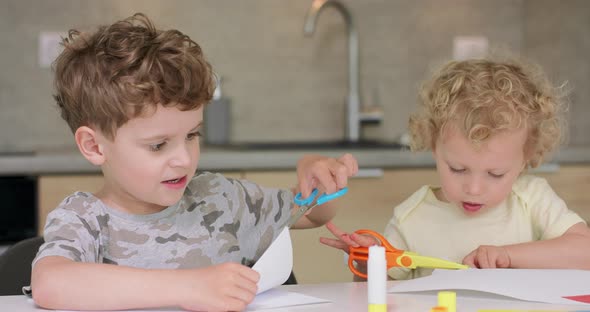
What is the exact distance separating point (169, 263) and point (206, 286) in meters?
0.32

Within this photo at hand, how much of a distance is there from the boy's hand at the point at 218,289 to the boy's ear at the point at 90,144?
325 millimetres

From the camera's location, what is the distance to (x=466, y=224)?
5.35 feet

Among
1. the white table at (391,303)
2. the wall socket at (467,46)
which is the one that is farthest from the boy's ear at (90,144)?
the wall socket at (467,46)

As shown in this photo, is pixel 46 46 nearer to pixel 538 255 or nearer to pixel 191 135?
pixel 191 135

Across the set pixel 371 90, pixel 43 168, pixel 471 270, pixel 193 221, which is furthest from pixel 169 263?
pixel 371 90

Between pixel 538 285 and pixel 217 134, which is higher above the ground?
pixel 217 134

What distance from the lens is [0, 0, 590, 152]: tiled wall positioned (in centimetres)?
320

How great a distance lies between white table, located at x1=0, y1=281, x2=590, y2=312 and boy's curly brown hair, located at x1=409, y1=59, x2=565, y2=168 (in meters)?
0.35

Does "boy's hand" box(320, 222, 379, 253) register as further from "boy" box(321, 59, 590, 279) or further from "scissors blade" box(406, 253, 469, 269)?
"scissors blade" box(406, 253, 469, 269)

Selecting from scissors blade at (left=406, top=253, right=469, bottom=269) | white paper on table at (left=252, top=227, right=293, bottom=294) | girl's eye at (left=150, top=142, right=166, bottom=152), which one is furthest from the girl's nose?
girl's eye at (left=150, top=142, right=166, bottom=152)

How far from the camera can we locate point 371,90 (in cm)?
351

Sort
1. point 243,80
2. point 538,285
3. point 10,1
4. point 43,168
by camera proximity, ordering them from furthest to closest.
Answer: point 243,80
point 10,1
point 43,168
point 538,285

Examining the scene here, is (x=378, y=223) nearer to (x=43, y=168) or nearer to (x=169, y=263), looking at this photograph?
(x=43, y=168)

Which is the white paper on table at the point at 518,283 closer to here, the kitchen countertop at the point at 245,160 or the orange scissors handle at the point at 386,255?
the orange scissors handle at the point at 386,255
